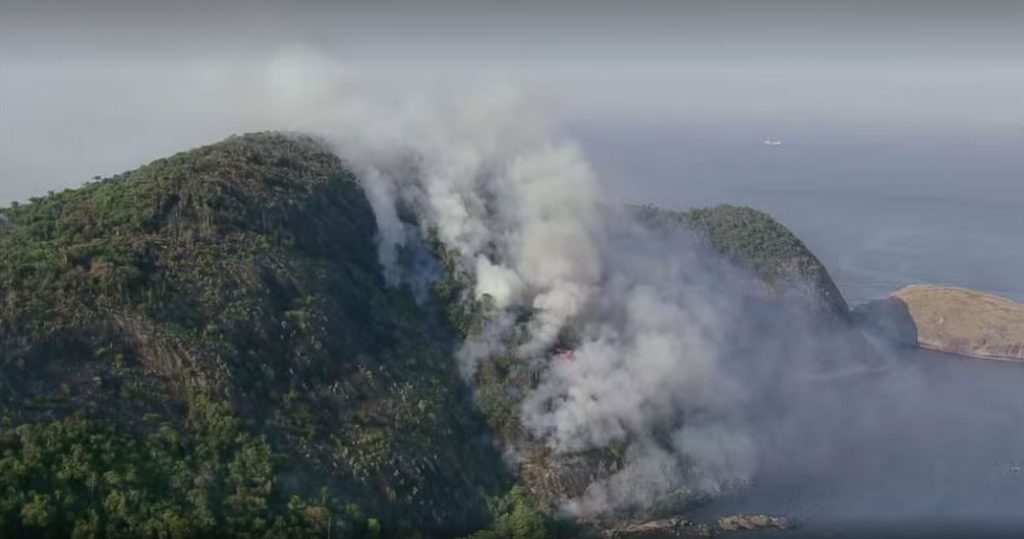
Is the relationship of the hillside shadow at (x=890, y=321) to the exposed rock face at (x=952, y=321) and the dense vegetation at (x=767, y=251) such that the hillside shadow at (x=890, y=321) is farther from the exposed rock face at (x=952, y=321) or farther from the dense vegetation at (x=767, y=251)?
the dense vegetation at (x=767, y=251)

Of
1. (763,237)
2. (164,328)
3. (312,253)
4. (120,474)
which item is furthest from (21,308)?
(763,237)

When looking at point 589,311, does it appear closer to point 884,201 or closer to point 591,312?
point 591,312

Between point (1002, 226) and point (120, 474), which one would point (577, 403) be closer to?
point (120, 474)

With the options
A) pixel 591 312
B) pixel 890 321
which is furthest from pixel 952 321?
pixel 591 312

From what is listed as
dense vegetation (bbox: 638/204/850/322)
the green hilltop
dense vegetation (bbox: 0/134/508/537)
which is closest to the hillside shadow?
dense vegetation (bbox: 638/204/850/322)

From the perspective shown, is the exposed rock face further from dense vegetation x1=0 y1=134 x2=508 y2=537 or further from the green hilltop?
dense vegetation x1=0 y1=134 x2=508 y2=537
